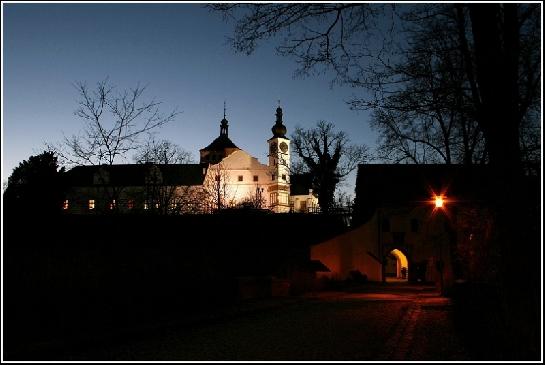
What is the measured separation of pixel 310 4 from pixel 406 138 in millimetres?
19302

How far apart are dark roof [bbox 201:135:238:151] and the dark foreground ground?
10094cm

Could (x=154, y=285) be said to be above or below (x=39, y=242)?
below

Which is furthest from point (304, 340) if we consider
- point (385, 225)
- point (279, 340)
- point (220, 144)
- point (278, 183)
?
point (220, 144)

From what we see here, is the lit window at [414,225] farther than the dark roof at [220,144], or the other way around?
the dark roof at [220,144]

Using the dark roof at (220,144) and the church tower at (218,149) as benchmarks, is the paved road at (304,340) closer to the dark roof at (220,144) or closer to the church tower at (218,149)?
the church tower at (218,149)

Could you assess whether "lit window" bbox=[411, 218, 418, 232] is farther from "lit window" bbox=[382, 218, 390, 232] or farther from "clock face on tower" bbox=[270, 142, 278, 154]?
"clock face on tower" bbox=[270, 142, 278, 154]

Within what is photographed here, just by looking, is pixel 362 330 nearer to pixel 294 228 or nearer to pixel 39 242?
pixel 39 242

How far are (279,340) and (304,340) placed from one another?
0.50 meters

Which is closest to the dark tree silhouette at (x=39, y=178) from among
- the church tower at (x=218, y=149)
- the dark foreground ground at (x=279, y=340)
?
the dark foreground ground at (x=279, y=340)

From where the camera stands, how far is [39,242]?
1382 cm

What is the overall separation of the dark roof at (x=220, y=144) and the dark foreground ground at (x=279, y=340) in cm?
10094

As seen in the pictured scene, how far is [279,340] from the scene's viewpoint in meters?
12.5

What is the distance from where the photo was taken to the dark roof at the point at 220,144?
119188 millimetres

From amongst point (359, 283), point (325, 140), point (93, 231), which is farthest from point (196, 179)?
point (93, 231)
